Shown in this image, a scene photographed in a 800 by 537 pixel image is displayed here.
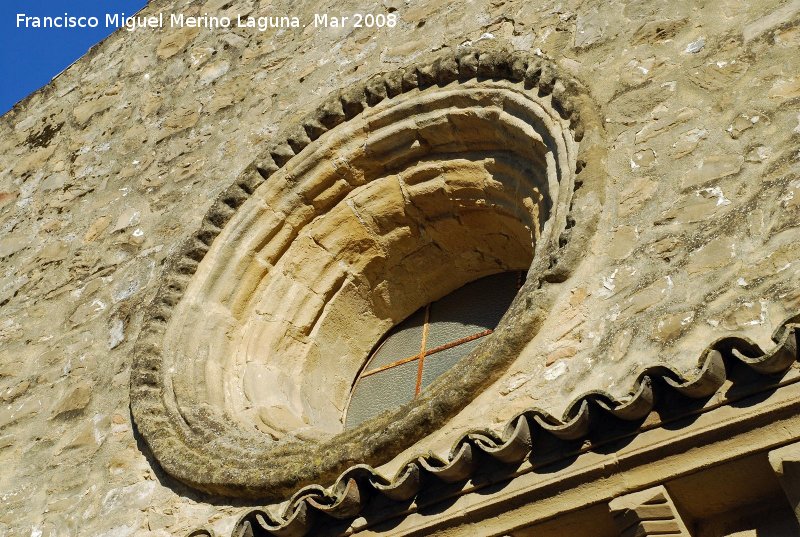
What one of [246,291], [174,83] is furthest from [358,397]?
[174,83]

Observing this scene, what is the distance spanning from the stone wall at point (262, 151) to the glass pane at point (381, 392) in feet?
3.22

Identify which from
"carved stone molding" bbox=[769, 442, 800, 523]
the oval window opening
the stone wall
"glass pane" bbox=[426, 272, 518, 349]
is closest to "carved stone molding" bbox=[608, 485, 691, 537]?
"carved stone molding" bbox=[769, 442, 800, 523]

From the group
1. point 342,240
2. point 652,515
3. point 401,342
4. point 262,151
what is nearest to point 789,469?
point 652,515

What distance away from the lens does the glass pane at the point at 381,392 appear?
534 cm

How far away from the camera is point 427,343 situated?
5574 mm

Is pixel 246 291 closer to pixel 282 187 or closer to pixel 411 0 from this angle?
pixel 282 187

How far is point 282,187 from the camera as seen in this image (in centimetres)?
584

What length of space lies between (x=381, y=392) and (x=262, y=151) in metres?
1.43

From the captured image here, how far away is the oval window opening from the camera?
5.34m

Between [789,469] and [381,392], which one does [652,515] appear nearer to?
[789,469]

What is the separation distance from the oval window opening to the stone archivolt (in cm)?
6

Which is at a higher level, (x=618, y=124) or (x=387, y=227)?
(x=387, y=227)

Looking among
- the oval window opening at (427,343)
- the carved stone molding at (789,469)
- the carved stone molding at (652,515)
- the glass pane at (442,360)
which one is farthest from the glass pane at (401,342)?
the carved stone molding at (789,469)

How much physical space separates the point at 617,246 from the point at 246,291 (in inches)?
81.8
